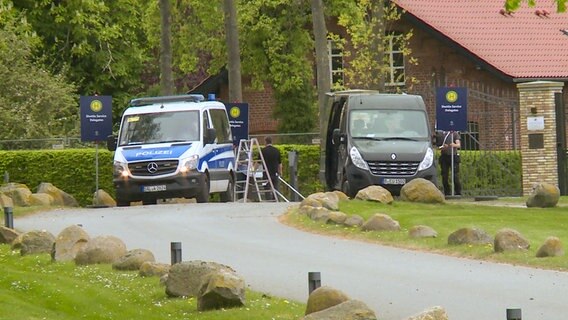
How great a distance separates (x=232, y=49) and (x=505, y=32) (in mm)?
13011

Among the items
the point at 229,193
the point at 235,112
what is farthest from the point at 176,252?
the point at 235,112

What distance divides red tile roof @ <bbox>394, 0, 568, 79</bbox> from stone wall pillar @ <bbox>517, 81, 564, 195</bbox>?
16250 mm

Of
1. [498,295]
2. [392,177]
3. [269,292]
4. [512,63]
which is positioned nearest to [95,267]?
[269,292]

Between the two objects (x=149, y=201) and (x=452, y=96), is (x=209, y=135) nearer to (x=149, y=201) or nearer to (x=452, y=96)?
(x=149, y=201)

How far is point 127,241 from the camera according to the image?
2541 cm

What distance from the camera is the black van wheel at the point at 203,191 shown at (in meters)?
36.0

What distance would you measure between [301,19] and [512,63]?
305 inches

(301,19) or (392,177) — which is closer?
(392,177)

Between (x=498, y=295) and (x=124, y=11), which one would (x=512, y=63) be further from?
(x=498, y=295)

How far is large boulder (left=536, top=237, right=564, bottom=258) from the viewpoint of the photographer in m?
21.3

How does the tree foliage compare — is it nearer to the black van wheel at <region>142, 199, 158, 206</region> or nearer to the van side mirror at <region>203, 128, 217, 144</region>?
the black van wheel at <region>142, 199, 158, 206</region>

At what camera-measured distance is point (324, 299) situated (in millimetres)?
15344

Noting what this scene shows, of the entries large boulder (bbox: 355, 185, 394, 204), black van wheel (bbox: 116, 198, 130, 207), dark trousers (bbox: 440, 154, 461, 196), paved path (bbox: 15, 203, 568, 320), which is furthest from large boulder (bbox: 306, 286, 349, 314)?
dark trousers (bbox: 440, 154, 461, 196)

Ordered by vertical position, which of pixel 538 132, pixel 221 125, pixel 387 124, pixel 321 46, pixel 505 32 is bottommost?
pixel 538 132
